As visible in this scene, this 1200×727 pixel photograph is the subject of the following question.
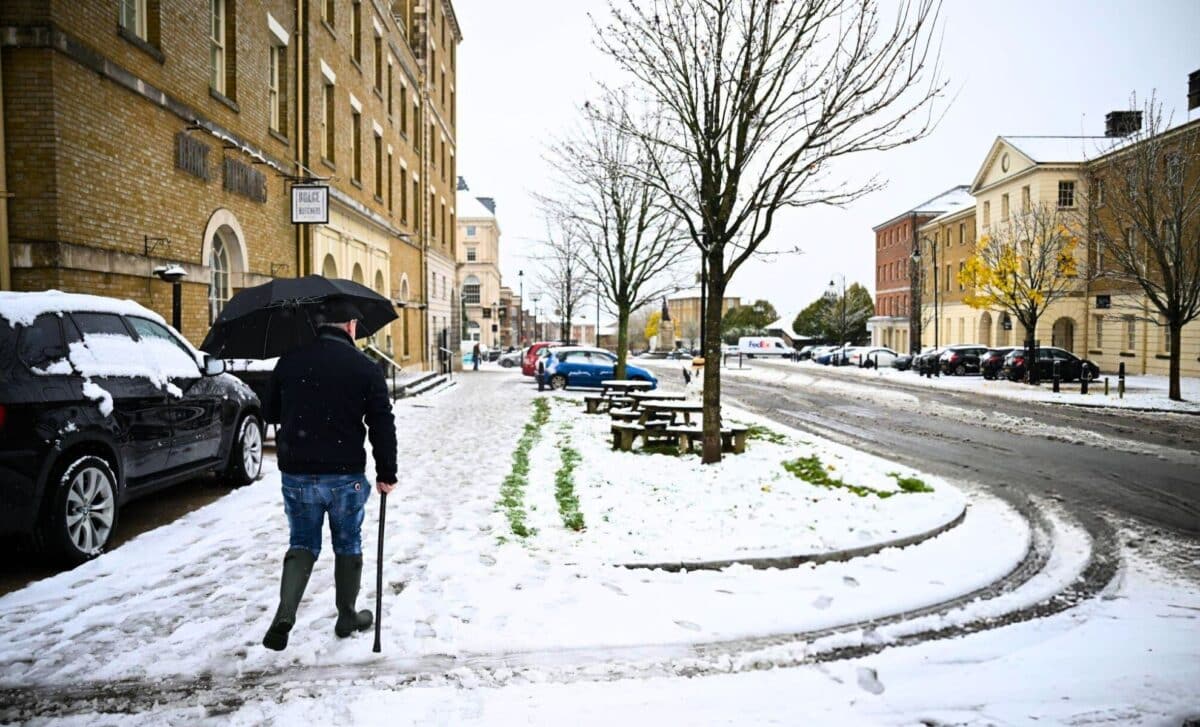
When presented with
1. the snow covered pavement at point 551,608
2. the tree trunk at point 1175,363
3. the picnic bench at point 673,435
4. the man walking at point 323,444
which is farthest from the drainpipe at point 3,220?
the tree trunk at point 1175,363

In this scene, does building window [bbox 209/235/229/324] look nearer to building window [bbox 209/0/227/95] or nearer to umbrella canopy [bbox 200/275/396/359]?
building window [bbox 209/0/227/95]

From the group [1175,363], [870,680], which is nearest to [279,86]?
[870,680]

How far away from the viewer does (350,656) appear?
4285 millimetres

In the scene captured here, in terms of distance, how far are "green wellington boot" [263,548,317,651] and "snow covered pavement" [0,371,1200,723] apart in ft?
0.35

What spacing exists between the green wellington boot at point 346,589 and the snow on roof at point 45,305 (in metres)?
3.20

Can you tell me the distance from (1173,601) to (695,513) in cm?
369

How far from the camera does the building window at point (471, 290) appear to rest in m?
78.2

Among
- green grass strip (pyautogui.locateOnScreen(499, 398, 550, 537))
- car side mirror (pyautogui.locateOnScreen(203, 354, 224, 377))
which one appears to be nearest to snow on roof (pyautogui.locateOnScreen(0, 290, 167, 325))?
car side mirror (pyautogui.locateOnScreen(203, 354, 224, 377))

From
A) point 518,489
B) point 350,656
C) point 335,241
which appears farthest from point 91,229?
point 335,241

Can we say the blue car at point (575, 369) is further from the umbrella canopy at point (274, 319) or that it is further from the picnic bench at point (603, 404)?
the umbrella canopy at point (274, 319)

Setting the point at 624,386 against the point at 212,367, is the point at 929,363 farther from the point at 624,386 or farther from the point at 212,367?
the point at 212,367

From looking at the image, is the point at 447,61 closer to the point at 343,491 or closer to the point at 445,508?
the point at 445,508

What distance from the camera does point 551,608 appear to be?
5031 mm

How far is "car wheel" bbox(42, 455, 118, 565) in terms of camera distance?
5.39 meters
